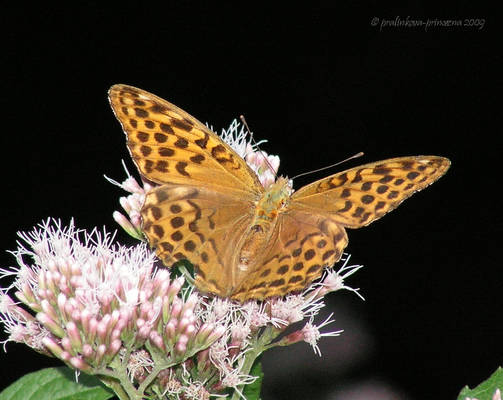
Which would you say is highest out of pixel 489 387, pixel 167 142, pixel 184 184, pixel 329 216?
pixel 167 142

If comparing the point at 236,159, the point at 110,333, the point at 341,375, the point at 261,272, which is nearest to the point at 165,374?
the point at 110,333

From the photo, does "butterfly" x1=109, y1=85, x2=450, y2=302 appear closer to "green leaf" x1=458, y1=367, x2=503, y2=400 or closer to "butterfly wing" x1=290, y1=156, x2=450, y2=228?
"butterfly wing" x1=290, y1=156, x2=450, y2=228

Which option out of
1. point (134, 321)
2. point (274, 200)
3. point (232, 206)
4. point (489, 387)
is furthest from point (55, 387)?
point (489, 387)

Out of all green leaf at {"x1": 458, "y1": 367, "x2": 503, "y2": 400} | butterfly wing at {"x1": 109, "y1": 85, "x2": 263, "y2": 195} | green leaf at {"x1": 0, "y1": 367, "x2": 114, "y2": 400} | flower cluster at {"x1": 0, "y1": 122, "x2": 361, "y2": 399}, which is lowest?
green leaf at {"x1": 458, "y1": 367, "x2": 503, "y2": 400}

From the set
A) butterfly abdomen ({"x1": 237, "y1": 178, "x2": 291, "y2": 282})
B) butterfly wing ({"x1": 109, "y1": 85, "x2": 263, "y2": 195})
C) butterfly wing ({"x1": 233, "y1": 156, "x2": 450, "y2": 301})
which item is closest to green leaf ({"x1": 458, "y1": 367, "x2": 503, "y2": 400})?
butterfly wing ({"x1": 233, "y1": 156, "x2": 450, "y2": 301})

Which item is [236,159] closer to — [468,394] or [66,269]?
[66,269]

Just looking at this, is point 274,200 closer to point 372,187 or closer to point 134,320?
point 372,187
